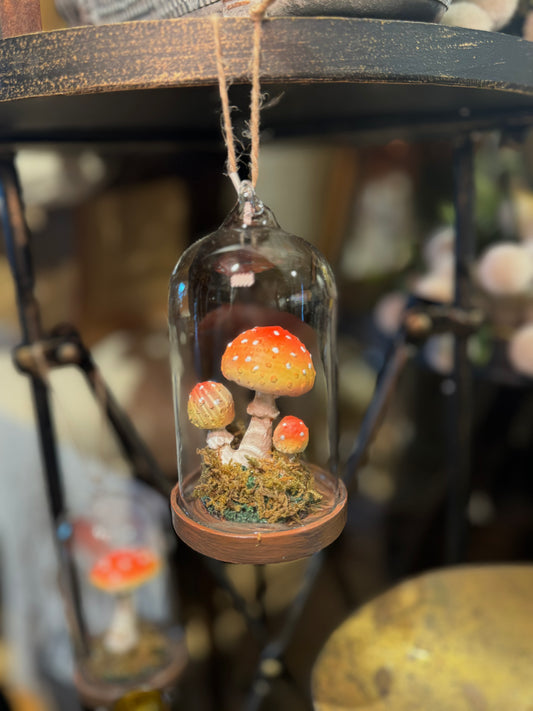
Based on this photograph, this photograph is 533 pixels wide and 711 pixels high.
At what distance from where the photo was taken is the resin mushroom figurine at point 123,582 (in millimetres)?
880

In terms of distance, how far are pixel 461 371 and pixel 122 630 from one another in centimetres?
63

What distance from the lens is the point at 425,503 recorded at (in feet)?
4.05

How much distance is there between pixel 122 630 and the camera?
2.98ft

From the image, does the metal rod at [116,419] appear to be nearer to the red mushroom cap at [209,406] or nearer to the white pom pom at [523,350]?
the red mushroom cap at [209,406]

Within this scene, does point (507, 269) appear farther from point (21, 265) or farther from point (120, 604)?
point (120, 604)

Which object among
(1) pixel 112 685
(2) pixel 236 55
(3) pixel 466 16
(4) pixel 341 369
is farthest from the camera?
(4) pixel 341 369

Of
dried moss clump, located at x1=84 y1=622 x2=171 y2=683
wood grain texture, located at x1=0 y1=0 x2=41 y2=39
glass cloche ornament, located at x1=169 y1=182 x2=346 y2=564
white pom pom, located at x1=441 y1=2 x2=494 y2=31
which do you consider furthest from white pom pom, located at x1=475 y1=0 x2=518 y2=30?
dried moss clump, located at x1=84 y1=622 x2=171 y2=683

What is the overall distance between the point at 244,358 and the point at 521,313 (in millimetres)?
623

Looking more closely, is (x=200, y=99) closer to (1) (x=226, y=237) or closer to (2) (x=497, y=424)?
(1) (x=226, y=237)

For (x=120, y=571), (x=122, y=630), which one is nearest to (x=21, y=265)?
(x=120, y=571)

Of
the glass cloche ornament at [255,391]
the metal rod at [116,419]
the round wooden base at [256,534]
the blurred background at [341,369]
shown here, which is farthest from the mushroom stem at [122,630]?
the round wooden base at [256,534]

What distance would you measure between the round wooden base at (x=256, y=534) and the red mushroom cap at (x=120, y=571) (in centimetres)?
47

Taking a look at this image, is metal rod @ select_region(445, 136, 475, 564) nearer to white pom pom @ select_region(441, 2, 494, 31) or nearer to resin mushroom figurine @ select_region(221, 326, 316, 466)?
white pom pom @ select_region(441, 2, 494, 31)

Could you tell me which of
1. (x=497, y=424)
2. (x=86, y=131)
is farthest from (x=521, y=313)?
(x=86, y=131)
